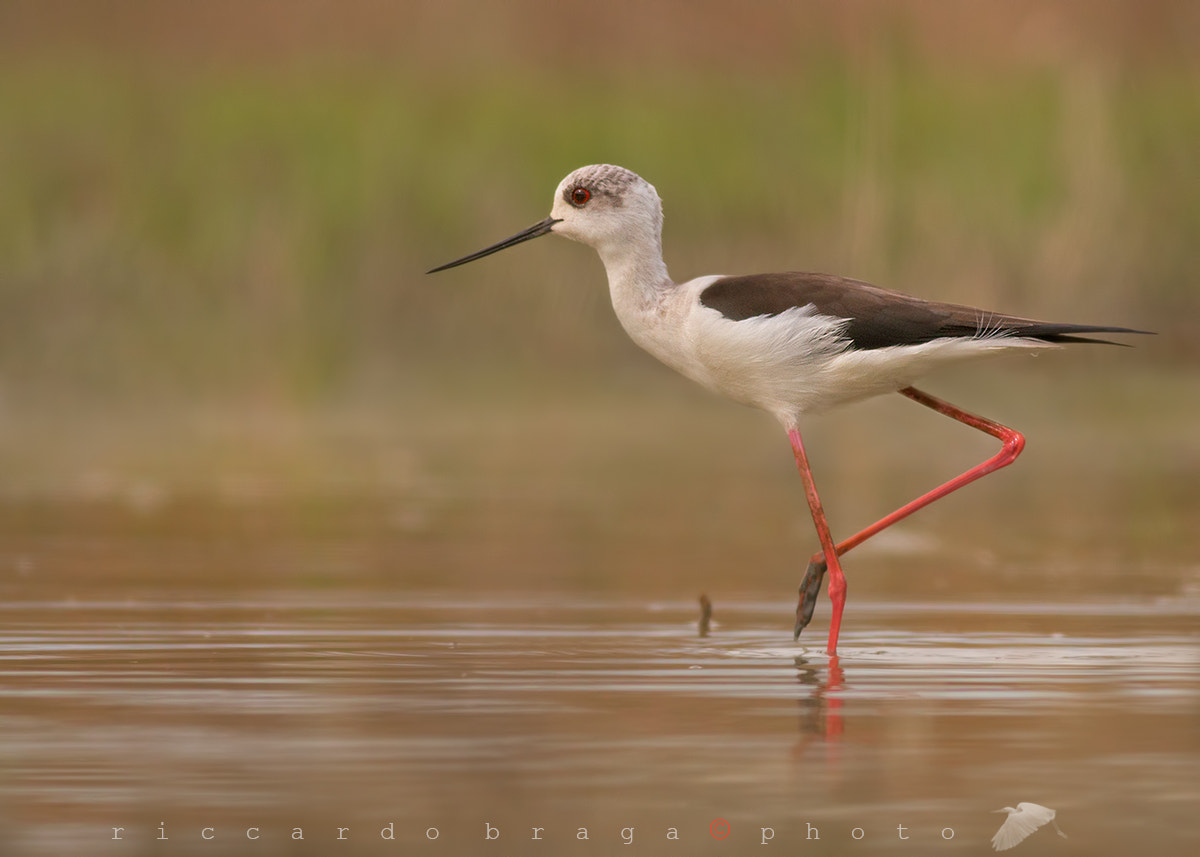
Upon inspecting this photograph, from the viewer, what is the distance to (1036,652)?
6531mm

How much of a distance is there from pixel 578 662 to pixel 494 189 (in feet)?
33.1

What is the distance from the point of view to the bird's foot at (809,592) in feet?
23.3

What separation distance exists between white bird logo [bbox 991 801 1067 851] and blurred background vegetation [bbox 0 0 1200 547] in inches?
352

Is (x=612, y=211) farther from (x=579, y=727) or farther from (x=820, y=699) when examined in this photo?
(x=579, y=727)

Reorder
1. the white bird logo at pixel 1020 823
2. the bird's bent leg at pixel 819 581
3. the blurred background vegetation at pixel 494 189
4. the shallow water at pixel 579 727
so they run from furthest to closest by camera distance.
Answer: the blurred background vegetation at pixel 494 189 < the bird's bent leg at pixel 819 581 < the shallow water at pixel 579 727 < the white bird logo at pixel 1020 823

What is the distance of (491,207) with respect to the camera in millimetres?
15992

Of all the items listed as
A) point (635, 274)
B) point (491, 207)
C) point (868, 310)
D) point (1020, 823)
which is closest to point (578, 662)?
point (868, 310)

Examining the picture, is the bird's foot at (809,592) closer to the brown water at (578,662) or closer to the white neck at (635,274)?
the brown water at (578,662)

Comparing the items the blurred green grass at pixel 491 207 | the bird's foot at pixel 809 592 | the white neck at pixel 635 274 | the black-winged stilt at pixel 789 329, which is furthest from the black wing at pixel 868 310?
the blurred green grass at pixel 491 207

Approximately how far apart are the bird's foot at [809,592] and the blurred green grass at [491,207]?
745 centimetres

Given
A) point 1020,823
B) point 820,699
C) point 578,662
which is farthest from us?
point 578,662

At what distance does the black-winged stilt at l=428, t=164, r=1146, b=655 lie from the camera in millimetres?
7207

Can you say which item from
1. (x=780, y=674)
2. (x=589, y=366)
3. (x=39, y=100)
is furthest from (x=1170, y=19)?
A: (x=780, y=674)

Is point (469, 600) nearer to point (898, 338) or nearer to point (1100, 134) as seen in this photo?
point (898, 338)
